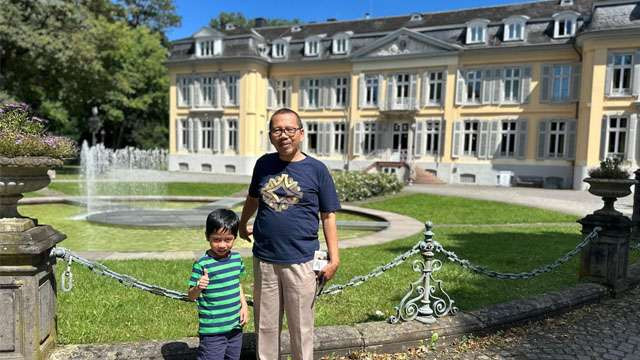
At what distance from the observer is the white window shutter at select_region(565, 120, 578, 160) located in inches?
1089

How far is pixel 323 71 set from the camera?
34.4 meters

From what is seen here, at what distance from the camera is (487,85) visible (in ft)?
97.4

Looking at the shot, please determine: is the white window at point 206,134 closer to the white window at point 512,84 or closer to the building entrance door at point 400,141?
the building entrance door at point 400,141

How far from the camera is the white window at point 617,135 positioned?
25.4 m

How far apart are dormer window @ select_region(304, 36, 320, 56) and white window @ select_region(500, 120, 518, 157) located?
1407 centimetres

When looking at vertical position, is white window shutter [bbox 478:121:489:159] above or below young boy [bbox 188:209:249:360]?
above

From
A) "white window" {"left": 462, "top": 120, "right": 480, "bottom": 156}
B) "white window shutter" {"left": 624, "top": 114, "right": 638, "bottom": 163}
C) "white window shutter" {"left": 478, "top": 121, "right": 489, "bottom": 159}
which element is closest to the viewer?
"white window shutter" {"left": 624, "top": 114, "right": 638, "bottom": 163}

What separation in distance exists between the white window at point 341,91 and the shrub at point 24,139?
3131 centimetres

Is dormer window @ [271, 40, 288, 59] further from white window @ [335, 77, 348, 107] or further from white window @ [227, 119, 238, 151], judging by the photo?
white window @ [227, 119, 238, 151]

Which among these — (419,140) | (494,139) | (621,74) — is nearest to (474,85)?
(494,139)

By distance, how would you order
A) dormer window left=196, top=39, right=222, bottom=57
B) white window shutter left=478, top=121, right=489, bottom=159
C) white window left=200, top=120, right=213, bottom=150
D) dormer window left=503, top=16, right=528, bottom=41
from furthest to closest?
white window left=200, top=120, right=213, bottom=150
dormer window left=196, top=39, right=222, bottom=57
white window shutter left=478, top=121, right=489, bottom=159
dormer window left=503, top=16, right=528, bottom=41

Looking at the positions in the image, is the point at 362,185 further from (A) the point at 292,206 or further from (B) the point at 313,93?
(B) the point at 313,93

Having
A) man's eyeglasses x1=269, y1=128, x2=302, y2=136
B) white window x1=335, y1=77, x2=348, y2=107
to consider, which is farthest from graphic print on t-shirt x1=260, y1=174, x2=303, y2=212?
white window x1=335, y1=77, x2=348, y2=107

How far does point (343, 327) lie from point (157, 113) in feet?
154
